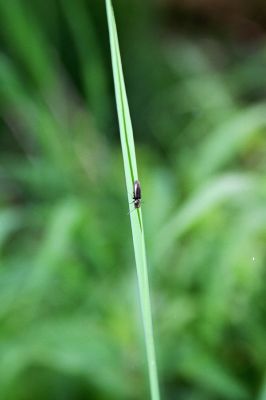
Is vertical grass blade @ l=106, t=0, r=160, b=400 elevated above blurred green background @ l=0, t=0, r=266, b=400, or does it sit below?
below

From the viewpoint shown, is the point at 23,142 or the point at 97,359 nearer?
the point at 97,359

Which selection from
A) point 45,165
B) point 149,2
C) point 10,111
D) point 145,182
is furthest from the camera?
point 149,2

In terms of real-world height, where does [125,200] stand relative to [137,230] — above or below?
above

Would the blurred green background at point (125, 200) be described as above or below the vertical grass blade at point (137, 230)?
above

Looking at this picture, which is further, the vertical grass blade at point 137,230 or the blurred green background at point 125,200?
the blurred green background at point 125,200

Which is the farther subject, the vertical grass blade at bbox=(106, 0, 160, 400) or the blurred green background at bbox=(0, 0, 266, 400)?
the blurred green background at bbox=(0, 0, 266, 400)

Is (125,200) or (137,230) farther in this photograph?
(125,200)

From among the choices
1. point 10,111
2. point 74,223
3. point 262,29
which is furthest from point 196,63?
point 74,223

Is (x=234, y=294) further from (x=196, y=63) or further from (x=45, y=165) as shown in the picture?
(x=196, y=63)
